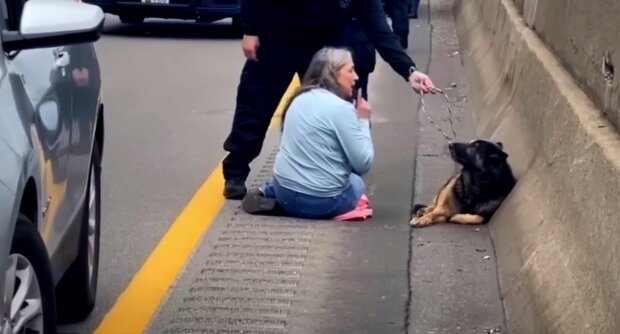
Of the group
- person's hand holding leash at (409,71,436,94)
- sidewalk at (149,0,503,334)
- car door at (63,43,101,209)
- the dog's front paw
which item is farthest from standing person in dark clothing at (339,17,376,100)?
car door at (63,43,101,209)

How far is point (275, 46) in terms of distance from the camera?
28.5 ft

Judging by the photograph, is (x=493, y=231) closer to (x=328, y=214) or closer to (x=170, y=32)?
(x=328, y=214)

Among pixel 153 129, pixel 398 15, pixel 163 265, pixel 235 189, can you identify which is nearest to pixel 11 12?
pixel 163 265

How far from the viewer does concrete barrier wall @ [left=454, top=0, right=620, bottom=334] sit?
4805 millimetres

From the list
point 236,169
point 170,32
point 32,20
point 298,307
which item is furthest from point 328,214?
point 170,32

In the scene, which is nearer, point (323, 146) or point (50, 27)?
point (50, 27)

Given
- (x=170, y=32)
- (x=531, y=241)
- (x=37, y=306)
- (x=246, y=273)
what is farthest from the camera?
(x=170, y=32)

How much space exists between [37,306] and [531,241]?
8.30ft

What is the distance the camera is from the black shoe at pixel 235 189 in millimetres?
8703

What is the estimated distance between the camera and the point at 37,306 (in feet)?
14.8

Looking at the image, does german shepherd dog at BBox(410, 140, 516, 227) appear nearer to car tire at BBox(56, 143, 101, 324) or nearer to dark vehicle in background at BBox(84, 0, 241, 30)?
A: car tire at BBox(56, 143, 101, 324)

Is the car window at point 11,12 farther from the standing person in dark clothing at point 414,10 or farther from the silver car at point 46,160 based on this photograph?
the standing person in dark clothing at point 414,10

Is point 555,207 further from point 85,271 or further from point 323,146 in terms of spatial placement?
point 323,146

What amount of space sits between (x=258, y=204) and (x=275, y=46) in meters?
1.09
